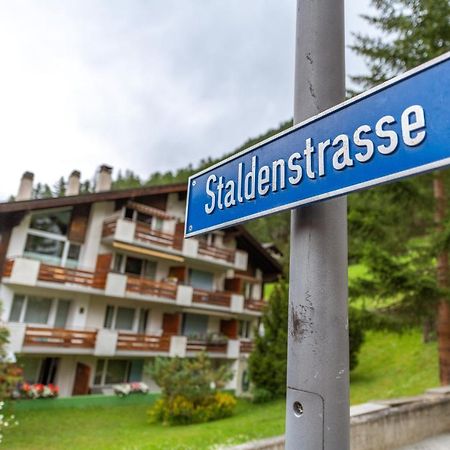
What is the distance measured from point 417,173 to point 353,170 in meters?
0.27

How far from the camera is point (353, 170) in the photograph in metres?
1.61

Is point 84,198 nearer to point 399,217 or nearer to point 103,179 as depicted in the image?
point 103,179

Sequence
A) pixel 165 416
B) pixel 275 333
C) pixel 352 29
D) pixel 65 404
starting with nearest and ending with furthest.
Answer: pixel 352 29, pixel 165 416, pixel 65 404, pixel 275 333

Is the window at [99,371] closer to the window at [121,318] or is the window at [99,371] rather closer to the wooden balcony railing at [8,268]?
the window at [121,318]

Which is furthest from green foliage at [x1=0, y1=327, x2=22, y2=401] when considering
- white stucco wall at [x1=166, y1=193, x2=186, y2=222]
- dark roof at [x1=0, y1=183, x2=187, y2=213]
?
white stucco wall at [x1=166, y1=193, x2=186, y2=222]

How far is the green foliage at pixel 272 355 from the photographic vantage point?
58.7ft

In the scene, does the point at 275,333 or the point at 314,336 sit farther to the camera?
the point at 275,333

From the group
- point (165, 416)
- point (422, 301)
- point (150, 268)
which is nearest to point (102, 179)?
point (150, 268)

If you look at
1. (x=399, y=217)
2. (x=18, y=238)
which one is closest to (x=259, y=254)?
(x=399, y=217)

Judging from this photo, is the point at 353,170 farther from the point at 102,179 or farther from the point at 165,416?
the point at 102,179

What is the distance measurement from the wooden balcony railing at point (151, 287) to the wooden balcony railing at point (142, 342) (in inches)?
82.8

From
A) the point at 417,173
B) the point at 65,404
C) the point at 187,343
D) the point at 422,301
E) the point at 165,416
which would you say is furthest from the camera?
the point at 187,343

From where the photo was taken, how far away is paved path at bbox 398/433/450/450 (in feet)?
17.9

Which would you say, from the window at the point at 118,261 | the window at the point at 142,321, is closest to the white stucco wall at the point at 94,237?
the window at the point at 118,261
